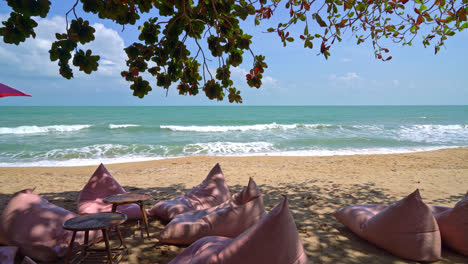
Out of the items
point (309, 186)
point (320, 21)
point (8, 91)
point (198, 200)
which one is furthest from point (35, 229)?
point (309, 186)

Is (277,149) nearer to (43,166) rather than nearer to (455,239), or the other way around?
(43,166)

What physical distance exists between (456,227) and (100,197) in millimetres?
4340

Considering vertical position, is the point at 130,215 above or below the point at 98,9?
below

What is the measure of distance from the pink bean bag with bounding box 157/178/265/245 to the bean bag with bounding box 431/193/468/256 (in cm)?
185

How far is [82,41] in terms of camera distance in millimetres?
1725

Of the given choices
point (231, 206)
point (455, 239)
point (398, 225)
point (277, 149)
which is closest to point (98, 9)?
point (231, 206)

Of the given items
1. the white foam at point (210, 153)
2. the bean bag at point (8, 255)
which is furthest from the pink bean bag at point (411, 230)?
the white foam at point (210, 153)

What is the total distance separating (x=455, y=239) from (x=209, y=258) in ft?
8.39

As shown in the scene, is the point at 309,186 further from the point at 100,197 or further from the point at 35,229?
the point at 35,229

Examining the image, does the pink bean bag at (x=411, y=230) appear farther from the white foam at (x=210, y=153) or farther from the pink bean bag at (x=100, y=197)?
the white foam at (x=210, y=153)

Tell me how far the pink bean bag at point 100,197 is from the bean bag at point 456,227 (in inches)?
144

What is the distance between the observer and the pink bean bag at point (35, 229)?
2674 millimetres

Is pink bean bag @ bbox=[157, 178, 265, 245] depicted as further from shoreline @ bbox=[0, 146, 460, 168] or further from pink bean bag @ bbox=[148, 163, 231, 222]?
shoreline @ bbox=[0, 146, 460, 168]

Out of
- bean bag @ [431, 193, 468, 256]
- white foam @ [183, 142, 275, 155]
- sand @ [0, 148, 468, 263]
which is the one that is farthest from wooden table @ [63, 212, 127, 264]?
white foam @ [183, 142, 275, 155]
